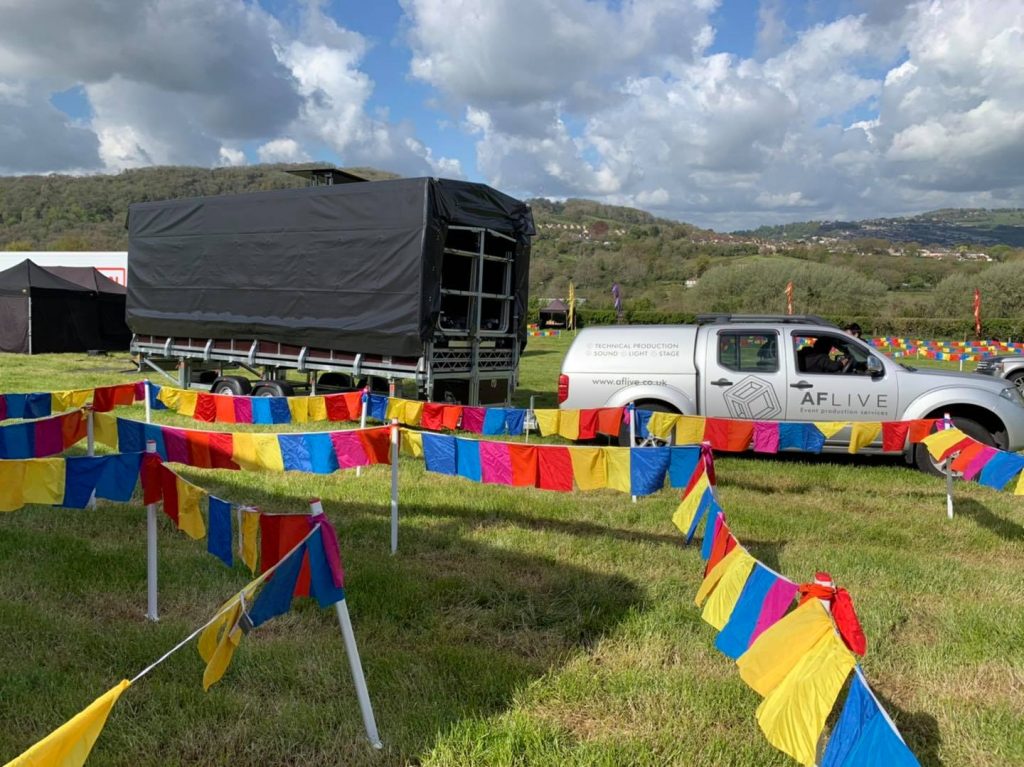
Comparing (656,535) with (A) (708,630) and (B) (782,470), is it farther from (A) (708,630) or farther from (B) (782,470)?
(B) (782,470)

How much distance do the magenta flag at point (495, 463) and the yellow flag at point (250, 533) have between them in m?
2.21

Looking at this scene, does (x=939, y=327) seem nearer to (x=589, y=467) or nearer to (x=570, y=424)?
(x=570, y=424)

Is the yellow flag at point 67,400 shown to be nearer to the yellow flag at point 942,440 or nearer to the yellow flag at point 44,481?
the yellow flag at point 44,481

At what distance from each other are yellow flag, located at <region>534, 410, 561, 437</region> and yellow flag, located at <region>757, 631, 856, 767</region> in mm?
5434

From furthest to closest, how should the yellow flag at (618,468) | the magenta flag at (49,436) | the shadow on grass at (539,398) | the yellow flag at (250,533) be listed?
the shadow on grass at (539,398), the magenta flag at (49,436), the yellow flag at (618,468), the yellow flag at (250,533)

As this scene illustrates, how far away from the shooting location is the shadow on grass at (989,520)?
666 cm

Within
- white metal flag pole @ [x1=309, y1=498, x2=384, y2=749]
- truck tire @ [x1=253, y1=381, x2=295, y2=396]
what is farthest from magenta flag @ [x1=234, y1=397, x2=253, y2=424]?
white metal flag pole @ [x1=309, y1=498, x2=384, y2=749]

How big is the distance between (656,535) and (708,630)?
1923 millimetres

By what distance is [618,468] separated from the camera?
5355mm

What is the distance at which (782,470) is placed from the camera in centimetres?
904

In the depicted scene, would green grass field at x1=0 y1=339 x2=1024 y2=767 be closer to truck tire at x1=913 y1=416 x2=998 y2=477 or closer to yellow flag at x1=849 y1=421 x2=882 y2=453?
yellow flag at x1=849 y1=421 x2=882 y2=453

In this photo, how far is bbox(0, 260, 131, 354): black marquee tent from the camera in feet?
78.6

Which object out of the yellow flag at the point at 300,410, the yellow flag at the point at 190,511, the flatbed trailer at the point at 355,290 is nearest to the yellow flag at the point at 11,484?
the yellow flag at the point at 190,511

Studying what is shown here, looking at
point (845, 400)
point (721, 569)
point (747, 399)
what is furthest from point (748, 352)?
point (721, 569)
